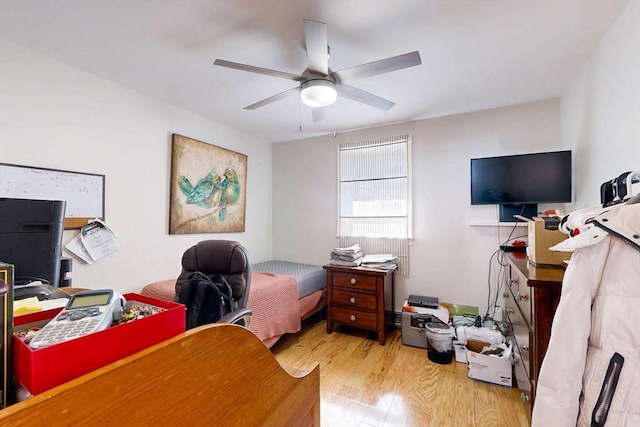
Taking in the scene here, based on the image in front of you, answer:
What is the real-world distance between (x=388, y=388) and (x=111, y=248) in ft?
8.05

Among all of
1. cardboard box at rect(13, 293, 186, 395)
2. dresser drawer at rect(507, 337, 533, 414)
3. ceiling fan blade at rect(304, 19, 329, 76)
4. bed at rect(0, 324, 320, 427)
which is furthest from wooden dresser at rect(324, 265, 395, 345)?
cardboard box at rect(13, 293, 186, 395)

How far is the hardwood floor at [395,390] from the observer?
1759 millimetres

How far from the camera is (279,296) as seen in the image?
2621mm

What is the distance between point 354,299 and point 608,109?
7.83ft

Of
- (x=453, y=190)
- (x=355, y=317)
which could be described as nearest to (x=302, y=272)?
(x=355, y=317)

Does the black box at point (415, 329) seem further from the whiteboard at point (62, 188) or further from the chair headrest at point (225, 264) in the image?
the whiteboard at point (62, 188)

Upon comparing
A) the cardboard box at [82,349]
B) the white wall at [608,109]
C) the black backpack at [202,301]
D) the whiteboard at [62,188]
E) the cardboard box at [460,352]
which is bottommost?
the cardboard box at [460,352]

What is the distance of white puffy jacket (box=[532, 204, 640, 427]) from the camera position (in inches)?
32.2

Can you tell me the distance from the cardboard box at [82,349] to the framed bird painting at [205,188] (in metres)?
2.58

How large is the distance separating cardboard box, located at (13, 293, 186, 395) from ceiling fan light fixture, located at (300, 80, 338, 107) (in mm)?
1689

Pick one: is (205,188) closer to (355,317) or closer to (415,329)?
(355,317)

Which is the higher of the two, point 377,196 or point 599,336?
point 377,196

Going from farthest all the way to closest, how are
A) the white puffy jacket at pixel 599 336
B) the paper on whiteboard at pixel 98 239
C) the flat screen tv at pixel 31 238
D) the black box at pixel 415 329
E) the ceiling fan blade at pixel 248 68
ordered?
the black box at pixel 415 329 → the paper on whiteboard at pixel 98 239 → the ceiling fan blade at pixel 248 68 → the flat screen tv at pixel 31 238 → the white puffy jacket at pixel 599 336

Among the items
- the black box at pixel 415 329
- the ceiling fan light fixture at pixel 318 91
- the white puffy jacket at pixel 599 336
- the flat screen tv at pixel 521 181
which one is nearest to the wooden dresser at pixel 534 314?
the white puffy jacket at pixel 599 336
